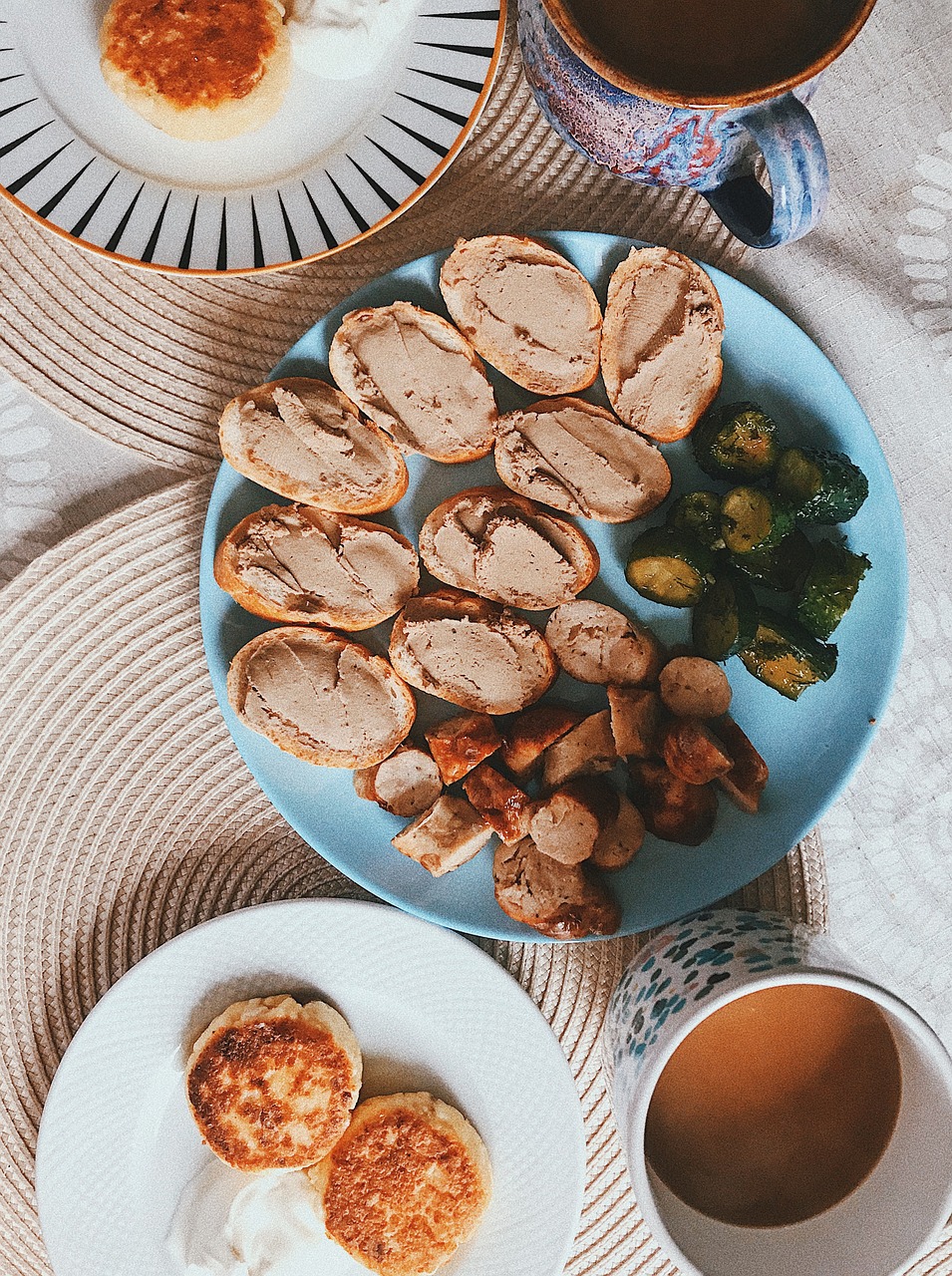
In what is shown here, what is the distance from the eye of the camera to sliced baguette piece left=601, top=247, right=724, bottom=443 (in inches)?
50.1

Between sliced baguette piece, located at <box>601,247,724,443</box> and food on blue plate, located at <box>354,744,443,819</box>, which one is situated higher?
sliced baguette piece, located at <box>601,247,724,443</box>

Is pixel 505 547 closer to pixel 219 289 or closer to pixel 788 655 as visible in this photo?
pixel 788 655

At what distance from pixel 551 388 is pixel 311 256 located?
34 centimetres

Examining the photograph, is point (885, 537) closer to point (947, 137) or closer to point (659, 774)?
point (659, 774)

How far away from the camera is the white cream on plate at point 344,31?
4.08 ft

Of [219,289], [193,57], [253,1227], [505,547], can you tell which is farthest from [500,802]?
[193,57]

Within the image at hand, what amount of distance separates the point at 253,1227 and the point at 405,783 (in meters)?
0.62

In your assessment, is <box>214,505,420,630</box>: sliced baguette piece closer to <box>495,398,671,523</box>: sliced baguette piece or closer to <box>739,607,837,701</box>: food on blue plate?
<box>495,398,671,523</box>: sliced baguette piece

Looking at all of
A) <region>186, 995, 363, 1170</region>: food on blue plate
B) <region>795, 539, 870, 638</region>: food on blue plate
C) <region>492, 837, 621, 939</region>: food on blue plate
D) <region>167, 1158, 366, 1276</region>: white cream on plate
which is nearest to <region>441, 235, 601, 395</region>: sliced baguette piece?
<region>795, 539, 870, 638</region>: food on blue plate

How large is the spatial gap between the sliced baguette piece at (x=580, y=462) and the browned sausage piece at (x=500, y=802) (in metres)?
0.36

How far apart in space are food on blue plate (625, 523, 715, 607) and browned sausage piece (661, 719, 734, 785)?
Answer: 16 cm

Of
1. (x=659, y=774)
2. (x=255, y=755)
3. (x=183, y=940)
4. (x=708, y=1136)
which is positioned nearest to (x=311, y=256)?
(x=255, y=755)

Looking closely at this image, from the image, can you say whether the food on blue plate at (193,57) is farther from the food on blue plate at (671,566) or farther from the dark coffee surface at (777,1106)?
the dark coffee surface at (777,1106)

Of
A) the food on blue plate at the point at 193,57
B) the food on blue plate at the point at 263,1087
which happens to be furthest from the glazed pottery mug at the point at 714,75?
the food on blue plate at the point at 263,1087
